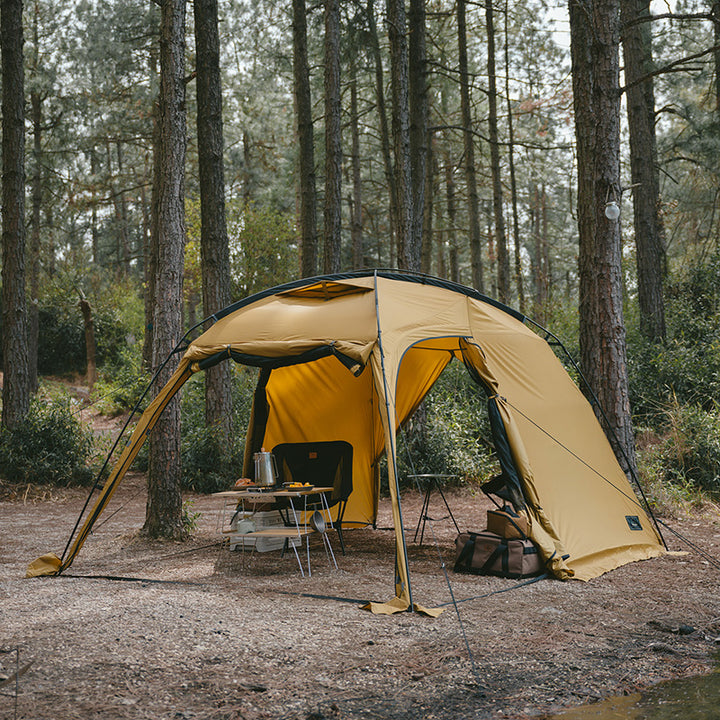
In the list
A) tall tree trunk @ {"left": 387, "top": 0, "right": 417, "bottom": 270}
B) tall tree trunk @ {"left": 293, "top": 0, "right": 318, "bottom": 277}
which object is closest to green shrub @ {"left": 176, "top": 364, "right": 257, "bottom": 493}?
tall tree trunk @ {"left": 293, "top": 0, "right": 318, "bottom": 277}

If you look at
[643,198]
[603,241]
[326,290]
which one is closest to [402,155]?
[603,241]

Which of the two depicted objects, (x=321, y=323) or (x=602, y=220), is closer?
(x=321, y=323)

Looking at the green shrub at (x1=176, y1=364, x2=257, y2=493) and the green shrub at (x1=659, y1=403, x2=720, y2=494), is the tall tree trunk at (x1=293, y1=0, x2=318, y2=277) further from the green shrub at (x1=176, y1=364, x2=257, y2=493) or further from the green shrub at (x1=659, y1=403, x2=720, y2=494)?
the green shrub at (x1=659, y1=403, x2=720, y2=494)

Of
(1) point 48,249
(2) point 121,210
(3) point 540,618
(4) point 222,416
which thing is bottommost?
(3) point 540,618

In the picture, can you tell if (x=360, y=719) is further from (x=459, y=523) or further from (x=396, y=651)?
(x=459, y=523)

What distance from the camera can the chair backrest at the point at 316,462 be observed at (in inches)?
268

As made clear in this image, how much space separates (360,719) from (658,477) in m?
6.24

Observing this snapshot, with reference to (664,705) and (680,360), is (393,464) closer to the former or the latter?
(664,705)

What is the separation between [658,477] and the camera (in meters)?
8.35

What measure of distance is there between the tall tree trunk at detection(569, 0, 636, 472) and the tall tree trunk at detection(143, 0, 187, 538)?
153 inches

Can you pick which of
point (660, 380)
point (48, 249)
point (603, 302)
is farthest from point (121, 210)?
point (603, 302)

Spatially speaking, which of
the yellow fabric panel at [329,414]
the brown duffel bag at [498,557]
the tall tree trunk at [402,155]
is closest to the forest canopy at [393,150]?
the tall tree trunk at [402,155]

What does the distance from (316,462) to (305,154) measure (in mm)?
6642

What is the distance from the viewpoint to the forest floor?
126 inches
